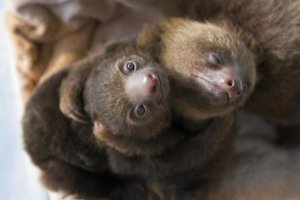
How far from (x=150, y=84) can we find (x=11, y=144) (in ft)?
2.36

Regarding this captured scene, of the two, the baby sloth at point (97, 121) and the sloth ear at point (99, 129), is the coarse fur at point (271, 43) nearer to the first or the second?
the baby sloth at point (97, 121)

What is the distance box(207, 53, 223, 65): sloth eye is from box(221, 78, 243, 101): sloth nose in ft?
0.23

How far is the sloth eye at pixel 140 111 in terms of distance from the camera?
4.61ft

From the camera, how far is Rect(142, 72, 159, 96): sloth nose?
1.36 meters

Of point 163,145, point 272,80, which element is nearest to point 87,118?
point 163,145

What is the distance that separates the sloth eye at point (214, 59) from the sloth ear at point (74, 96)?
0.36 meters

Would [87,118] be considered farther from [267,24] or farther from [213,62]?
[267,24]

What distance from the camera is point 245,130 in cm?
182

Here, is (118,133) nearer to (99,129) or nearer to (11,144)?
(99,129)

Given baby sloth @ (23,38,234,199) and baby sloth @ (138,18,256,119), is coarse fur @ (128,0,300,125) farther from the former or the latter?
baby sloth @ (23,38,234,199)

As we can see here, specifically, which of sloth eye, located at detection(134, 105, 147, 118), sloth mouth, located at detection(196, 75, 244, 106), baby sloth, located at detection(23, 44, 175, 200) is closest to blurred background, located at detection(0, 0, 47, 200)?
baby sloth, located at detection(23, 44, 175, 200)

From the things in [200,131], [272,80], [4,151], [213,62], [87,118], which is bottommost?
[4,151]

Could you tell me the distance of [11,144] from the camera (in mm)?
1873

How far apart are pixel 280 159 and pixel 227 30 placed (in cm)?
47
